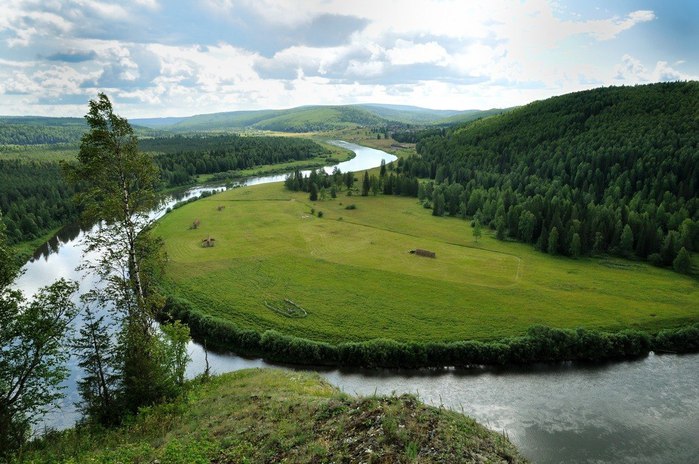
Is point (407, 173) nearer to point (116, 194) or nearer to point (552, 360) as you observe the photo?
point (552, 360)

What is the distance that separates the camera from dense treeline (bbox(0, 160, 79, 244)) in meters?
97.8

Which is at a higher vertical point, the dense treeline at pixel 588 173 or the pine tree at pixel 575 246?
the dense treeline at pixel 588 173

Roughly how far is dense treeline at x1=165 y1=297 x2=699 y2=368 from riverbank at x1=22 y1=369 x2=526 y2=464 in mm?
25089

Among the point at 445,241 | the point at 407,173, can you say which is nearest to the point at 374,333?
the point at 445,241

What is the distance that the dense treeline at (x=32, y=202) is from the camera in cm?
9775

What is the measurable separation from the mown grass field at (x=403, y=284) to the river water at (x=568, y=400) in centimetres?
618

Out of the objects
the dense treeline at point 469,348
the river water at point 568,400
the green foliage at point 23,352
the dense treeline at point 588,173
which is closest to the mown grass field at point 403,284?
the dense treeline at point 469,348

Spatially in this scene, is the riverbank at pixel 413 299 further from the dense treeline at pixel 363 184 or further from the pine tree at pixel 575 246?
the dense treeline at pixel 363 184

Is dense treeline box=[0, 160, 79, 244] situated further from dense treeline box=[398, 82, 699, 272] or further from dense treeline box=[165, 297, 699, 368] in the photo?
dense treeline box=[398, 82, 699, 272]

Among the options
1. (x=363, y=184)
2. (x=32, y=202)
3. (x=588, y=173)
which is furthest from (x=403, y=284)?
(x=32, y=202)

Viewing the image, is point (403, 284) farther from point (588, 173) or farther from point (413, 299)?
point (588, 173)

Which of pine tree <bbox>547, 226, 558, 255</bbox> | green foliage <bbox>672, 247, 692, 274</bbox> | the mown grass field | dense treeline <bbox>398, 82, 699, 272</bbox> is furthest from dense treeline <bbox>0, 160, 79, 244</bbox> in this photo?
green foliage <bbox>672, 247, 692, 274</bbox>

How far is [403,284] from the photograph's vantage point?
6881 centimetres

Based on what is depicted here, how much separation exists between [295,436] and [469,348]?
3520 centimetres
